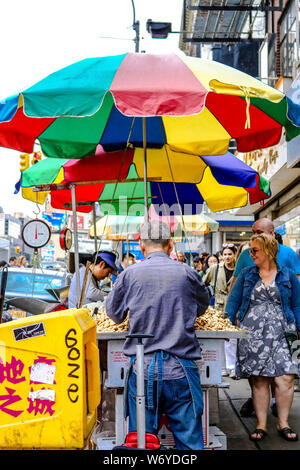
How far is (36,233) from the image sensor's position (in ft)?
33.6

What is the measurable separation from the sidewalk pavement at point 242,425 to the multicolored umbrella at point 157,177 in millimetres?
2670

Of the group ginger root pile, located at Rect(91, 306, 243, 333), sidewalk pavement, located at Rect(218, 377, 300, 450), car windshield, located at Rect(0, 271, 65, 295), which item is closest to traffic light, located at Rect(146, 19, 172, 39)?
car windshield, located at Rect(0, 271, 65, 295)

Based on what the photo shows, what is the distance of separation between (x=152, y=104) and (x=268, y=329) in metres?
2.48

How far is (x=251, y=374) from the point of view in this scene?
4.96 metres

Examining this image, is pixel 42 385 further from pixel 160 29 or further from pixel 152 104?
pixel 160 29

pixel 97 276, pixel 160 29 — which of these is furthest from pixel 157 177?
pixel 160 29

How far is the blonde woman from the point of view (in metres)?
4.93

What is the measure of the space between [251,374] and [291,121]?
2.44 m

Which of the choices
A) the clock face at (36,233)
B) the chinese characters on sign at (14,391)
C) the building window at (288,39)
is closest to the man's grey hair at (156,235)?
the chinese characters on sign at (14,391)

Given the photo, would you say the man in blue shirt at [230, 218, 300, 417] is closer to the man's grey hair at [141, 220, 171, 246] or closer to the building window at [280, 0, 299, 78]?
the man's grey hair at [141, 220, 171, 246]

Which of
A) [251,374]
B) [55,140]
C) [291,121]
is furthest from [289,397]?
[55,140]

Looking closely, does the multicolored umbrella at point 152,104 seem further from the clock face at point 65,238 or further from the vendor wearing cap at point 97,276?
the clock face at point 65,238

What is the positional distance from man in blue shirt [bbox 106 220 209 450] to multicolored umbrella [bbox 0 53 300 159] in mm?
1261
